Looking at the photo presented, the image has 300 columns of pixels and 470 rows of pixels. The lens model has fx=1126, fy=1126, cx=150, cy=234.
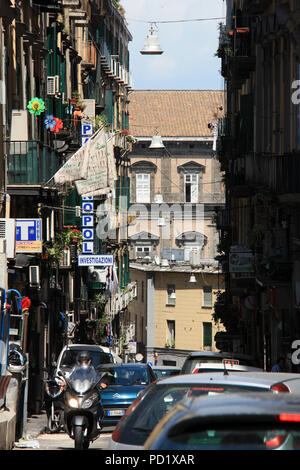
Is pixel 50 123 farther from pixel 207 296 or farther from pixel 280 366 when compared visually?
pixel 207 296

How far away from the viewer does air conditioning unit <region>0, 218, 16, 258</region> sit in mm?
22859

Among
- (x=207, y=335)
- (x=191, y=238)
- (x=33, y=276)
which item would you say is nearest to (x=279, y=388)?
(x=33, y=276)

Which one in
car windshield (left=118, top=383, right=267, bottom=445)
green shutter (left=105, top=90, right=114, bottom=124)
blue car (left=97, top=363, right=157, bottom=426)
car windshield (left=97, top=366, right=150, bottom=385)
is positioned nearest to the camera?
car windshield (left=118, top=383, right=267, bottom=445)

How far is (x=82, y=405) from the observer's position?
15227 mm

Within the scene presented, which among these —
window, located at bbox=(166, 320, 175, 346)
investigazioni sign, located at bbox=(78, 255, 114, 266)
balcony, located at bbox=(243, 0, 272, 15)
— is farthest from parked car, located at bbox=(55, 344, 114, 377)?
window, located at bbox=(166, 320, 175, 346)

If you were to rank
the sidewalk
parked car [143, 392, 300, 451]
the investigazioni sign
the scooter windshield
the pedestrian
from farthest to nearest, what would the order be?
the investigazioni sign
the pedestrian
the sidewalk
the scooter windshield
parked car [143, 392, 300, 451]

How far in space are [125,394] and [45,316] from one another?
1250 cm

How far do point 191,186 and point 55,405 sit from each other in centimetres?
6185

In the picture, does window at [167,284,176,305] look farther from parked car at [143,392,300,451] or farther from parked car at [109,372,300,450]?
parked car at [143,392,300,451]

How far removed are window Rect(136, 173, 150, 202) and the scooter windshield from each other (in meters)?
63.3

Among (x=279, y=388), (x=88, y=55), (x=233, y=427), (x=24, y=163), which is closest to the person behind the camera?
(x=233, y=427)

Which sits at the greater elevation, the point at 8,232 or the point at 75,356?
the point at 8,232

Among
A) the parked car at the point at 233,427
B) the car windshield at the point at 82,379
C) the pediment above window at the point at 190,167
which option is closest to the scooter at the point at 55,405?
the car windshield at the point at 82,379

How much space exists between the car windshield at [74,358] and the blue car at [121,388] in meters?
2.46
